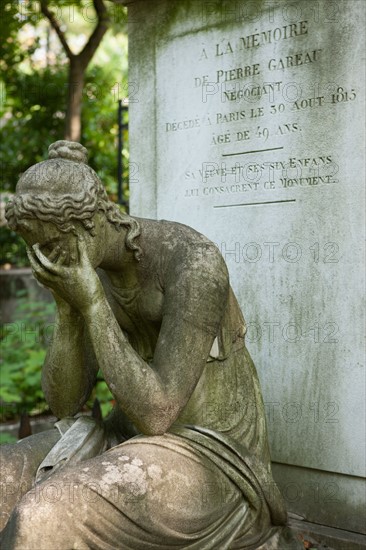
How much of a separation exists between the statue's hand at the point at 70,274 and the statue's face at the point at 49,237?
0.01 meters

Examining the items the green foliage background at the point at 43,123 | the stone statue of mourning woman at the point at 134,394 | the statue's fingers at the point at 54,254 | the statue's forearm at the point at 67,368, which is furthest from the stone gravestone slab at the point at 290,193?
the green foliage background at the point at 43,123

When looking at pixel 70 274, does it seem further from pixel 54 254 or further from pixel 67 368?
pixel 67 368

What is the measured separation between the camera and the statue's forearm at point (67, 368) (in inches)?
145

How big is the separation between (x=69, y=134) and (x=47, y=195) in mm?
8718

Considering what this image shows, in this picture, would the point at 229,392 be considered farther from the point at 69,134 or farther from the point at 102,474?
the point at 69,134

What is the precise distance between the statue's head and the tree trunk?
26.2ft

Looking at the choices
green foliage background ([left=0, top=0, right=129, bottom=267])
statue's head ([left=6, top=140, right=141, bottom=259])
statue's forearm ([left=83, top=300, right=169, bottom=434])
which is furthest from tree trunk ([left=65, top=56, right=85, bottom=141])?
statue's forearm ([left=83, top=300, right=169, bottom=434])

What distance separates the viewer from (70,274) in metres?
3.25

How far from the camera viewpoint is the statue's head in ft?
10.4

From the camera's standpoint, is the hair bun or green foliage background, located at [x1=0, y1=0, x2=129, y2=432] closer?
the hair bun

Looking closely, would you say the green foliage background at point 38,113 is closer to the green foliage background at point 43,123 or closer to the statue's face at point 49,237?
the green foliage background at point 43,123

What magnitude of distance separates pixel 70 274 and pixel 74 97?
8760 mm

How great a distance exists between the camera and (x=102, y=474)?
3150mm

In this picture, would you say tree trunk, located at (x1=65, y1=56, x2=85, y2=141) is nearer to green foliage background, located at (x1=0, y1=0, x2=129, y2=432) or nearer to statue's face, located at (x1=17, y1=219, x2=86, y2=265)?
green foliage background, located at (x1=0, y1=0, x2=129, y2=432)
